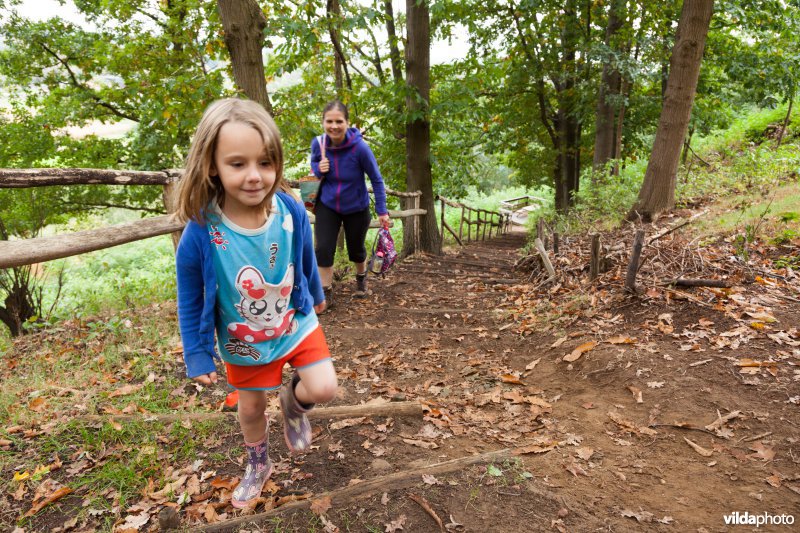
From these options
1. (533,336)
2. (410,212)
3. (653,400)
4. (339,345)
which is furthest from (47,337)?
(410,212)

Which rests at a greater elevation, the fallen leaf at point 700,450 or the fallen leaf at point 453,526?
the fallen leaf at point 453,526

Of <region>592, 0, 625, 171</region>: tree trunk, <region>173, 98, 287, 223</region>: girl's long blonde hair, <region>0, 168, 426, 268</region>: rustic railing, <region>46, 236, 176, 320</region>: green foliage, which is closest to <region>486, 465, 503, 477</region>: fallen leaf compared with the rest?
<region>173, 98, 287, 223</region>: girl's long blonde hair

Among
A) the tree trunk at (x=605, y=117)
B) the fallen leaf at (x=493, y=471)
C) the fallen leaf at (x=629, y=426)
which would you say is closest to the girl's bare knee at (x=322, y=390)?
the fallen leaf at (x=493, y=471)

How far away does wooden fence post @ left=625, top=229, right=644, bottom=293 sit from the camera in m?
3.91

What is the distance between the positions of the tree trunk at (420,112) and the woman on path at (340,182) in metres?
3.60

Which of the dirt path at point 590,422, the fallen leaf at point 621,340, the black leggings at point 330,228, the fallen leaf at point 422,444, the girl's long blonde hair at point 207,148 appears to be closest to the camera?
the girl's long blonde hair at point 207,148

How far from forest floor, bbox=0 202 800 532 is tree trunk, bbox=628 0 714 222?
259 centimetres

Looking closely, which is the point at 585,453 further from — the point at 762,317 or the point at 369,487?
the point at 762,317

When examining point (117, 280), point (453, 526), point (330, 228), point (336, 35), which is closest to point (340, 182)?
point (330, 228)

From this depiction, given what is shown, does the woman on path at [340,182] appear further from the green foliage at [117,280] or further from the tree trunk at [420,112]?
the tree trunk at [420,112]

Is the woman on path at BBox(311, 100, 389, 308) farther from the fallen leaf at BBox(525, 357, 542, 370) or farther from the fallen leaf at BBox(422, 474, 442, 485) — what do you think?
the fallen leaf at BBox(422, 474, 442, 485)

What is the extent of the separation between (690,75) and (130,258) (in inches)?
748

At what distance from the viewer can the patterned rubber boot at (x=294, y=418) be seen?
2258mm

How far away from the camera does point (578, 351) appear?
362 cm
